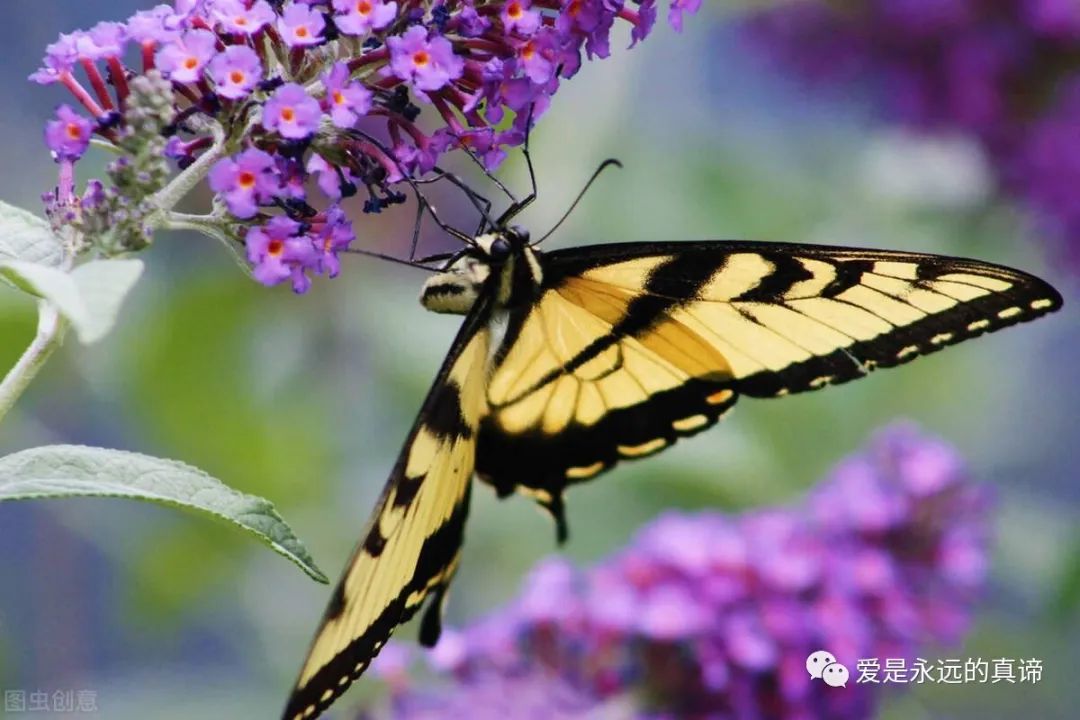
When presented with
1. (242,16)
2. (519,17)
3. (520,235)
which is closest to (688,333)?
(520,235)

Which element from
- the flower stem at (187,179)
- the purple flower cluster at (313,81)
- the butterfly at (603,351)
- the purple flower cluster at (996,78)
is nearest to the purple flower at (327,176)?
the purple flower cluster at (313,81)

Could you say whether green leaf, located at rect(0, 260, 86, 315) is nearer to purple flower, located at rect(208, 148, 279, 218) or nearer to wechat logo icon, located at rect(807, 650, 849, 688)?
purple flower, located at rect(208, 148, 279, 218)

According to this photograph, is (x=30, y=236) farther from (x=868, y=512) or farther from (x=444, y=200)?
(x=444, y=200)

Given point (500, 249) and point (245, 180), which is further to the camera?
point (500, 249)

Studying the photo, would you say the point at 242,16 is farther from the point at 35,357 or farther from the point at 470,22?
the point at 35,357

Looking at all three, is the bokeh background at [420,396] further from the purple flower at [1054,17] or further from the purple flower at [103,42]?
the purple flower at [103,42]
